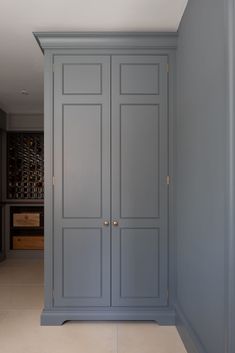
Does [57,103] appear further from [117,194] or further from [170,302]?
[170,302]

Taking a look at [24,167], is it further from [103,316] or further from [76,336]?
[76,336]

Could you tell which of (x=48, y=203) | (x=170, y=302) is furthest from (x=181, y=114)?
(x=170, y=302)

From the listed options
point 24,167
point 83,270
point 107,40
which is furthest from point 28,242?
point 107,40

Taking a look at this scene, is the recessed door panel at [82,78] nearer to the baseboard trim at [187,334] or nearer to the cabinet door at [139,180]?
the cabinet door at [139,180]

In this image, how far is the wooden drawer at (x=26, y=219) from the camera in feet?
18.5

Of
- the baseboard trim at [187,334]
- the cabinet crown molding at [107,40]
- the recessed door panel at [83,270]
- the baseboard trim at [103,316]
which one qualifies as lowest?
the baseboard trim at [103,316]

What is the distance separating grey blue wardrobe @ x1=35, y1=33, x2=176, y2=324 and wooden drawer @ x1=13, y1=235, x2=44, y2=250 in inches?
113

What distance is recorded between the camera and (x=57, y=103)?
2.90m

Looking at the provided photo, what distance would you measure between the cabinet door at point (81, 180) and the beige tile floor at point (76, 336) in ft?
0.80

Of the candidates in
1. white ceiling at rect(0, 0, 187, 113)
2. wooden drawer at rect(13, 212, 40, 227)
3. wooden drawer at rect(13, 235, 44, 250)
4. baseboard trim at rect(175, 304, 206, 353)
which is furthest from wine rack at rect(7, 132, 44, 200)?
baseboard trim at rect(175, 304, 206, 353)

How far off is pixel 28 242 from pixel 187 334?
12.9ft

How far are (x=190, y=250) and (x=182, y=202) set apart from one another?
453 mm

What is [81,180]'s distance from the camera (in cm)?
292

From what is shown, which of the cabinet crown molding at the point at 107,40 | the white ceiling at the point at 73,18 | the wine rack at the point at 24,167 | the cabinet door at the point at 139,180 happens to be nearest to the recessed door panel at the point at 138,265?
the cabinet door at the point at 139,180
